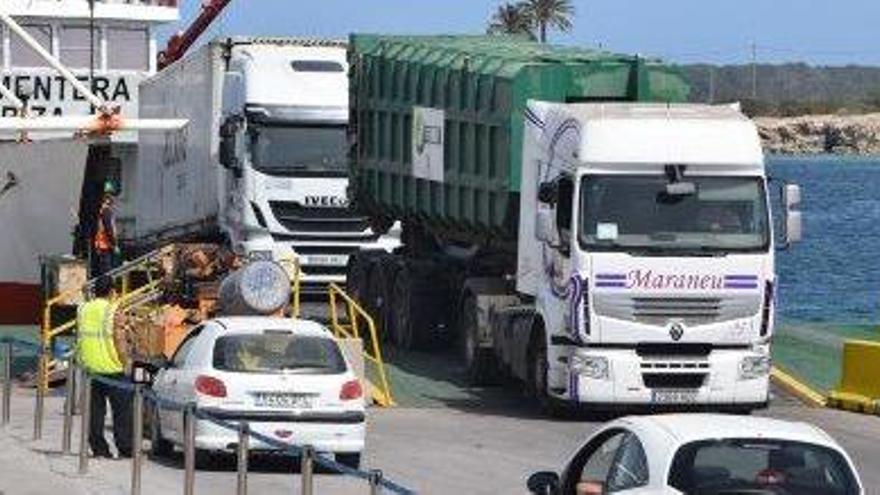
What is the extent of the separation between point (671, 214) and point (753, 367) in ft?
6.11

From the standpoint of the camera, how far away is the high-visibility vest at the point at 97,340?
74.4ft

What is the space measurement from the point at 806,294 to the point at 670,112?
171 feet

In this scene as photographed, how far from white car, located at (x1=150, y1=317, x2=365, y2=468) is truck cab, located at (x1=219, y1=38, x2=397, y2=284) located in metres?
13.6

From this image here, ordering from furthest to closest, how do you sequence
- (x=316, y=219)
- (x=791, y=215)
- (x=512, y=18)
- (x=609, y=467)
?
(x=512, y=18) → (x=316, y=219) → (x=791, y=215) → (x=609, y=467)

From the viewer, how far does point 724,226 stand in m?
27.2

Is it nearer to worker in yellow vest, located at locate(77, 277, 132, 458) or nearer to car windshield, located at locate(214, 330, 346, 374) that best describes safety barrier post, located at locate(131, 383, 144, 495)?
car windshield, located at locate(214, 330, 346, 374)

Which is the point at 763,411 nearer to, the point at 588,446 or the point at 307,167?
the point at 307,167

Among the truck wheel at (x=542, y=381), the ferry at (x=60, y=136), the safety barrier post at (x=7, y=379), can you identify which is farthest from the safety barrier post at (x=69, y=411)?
the ferry at (x=60, y=136)

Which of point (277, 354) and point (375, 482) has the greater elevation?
point (375, 482)

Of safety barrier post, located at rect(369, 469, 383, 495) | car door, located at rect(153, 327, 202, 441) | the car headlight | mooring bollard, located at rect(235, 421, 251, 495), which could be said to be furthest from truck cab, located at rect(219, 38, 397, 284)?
safety barrier post, located at rect(369, 469, 383, 495)

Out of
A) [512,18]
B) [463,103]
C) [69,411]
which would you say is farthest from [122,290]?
[512,18]

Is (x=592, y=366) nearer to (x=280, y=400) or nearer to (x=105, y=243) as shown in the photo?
(x=280, y=400)

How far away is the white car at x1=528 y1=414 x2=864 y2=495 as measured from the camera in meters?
13.0

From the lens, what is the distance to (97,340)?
74.6 feet
